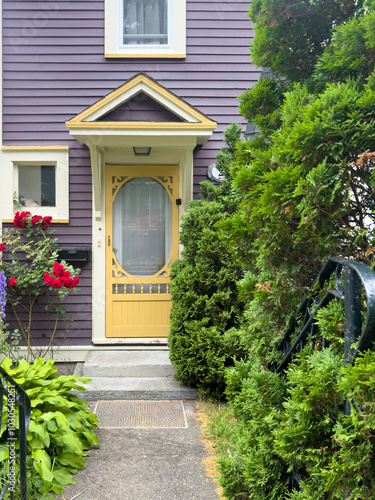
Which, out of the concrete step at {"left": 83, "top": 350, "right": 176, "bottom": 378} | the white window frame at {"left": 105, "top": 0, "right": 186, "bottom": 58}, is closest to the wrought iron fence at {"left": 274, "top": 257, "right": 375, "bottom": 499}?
the concrete step at {"left": 83, "top": 350, "right": 176, "bottom": 378}

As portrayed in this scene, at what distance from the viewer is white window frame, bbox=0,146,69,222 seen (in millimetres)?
6086

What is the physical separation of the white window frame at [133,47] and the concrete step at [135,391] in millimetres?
3951

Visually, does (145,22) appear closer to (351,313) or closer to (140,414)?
(140,414)

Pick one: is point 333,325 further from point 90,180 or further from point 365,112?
point 90,180

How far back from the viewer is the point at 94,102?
20.2ft

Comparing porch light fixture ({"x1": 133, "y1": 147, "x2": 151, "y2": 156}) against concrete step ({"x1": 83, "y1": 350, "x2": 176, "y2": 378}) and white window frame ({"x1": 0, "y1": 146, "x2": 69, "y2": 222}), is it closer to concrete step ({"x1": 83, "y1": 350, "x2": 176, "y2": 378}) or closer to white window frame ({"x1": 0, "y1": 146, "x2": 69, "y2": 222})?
white window frame ({"x1": 0, "y1": 146, "x2": 69, "y2": 222})

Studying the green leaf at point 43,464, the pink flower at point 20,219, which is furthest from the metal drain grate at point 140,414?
the pink flower at point 20,219

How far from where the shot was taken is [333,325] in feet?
6.12

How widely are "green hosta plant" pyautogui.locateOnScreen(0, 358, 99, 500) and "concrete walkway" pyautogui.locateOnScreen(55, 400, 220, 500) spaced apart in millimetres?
118

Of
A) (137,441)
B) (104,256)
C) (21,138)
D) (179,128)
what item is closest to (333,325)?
(137,441)

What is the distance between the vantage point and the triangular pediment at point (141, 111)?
5320mm

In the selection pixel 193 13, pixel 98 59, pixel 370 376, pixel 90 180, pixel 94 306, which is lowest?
pixel 94 306

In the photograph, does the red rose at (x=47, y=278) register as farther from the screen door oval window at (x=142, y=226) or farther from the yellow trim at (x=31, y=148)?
the yellow trim at (x=31, y=148)

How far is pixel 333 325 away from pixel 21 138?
5.30m
